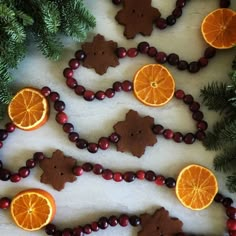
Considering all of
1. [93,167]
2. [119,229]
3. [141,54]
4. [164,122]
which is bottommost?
[119,229]

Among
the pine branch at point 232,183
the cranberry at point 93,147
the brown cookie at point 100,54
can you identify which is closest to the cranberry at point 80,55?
the brown cookie at point 100,54

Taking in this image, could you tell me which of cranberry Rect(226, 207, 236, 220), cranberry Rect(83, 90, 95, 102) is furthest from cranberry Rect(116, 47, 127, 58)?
cranberry Rect(226, 207, 236, 220)

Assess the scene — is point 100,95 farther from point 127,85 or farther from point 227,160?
point 227,160

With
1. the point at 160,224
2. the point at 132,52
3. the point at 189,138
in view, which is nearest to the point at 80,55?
the point at 132,52

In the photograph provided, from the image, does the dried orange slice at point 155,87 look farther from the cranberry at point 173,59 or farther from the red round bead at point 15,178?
the red round bead at point 15,178

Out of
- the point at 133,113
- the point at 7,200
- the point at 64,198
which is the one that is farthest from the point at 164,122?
the point at 7,200

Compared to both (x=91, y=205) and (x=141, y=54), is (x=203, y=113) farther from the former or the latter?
(x=91, y=205)

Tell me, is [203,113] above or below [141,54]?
below
